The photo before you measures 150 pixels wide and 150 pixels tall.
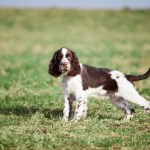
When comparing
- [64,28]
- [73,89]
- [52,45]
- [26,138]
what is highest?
[64,28]

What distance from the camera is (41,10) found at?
54062 mm

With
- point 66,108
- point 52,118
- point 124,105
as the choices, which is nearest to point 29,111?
point 52,118

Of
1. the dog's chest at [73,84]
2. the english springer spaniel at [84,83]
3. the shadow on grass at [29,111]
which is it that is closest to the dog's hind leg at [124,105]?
the english springer spaniel at [84,83]

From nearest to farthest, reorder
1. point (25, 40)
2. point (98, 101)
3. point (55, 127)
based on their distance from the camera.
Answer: point (55, 127)
point (98, 101)
point (25, 40)

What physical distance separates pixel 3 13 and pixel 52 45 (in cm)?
1786

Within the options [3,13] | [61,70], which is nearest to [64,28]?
[3,13]

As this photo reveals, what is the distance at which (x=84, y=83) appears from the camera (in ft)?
30.8

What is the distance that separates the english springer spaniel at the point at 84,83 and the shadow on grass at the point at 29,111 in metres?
0.58

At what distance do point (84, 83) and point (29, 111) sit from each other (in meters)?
1.68

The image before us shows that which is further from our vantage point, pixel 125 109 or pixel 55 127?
pixel 125 109

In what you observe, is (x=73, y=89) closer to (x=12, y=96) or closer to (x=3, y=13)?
(x=12, y=96)

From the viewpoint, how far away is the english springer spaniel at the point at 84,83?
9297 millimetres

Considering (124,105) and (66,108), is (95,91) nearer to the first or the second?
(66,108)

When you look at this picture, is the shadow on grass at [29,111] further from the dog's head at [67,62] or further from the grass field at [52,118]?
the dog's head at [67,62]
